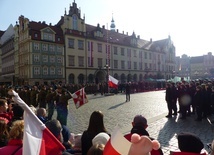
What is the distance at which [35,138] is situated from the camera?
2.40 metres

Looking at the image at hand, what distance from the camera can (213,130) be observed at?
8.43m

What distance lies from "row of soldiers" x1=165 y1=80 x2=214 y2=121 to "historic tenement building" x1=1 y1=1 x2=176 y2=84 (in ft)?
67.4

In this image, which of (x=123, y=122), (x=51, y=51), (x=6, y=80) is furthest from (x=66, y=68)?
(x=123, y=122)

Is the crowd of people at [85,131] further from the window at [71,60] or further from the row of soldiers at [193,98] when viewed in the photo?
the window at [71,60]

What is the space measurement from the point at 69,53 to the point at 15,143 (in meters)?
41.9

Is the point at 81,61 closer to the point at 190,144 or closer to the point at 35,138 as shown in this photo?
the point at 190,144

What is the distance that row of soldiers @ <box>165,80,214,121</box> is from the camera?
425 inches

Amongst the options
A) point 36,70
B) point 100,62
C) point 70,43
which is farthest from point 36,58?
point 100,62

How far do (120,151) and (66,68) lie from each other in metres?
42.0

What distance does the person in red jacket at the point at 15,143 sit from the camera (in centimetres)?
275

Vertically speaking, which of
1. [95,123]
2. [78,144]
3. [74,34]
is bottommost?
[78,144]

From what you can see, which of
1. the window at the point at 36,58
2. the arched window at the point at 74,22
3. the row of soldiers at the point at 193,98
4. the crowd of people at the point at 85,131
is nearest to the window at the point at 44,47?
the window at the point at 36,58

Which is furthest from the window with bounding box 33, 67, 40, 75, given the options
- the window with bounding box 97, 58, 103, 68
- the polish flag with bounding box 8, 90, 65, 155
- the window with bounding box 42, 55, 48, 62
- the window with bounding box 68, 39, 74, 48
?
the polish flag with bounding box 8, 90, 65, 155

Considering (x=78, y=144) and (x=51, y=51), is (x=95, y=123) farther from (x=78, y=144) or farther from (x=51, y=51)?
(x=51, y=51)
